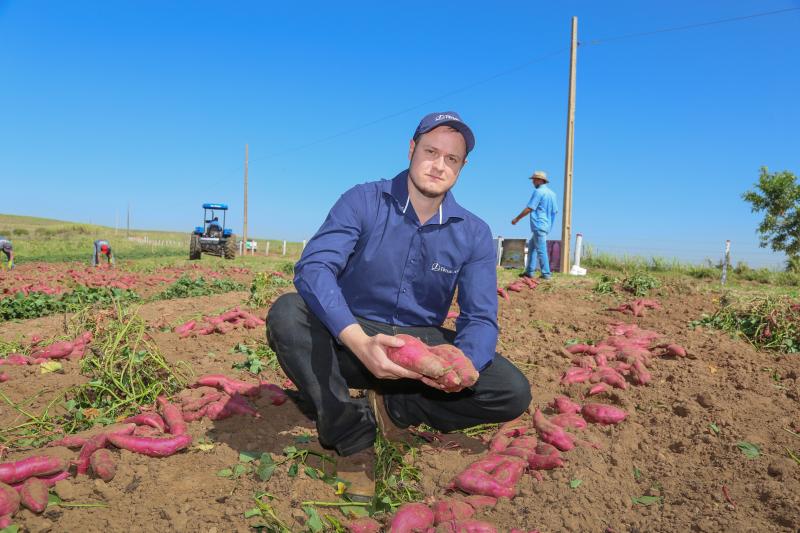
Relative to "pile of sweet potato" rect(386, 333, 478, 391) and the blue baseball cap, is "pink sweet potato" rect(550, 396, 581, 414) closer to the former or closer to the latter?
"pile of sweet potato" rect(386, 333, 478, 391)

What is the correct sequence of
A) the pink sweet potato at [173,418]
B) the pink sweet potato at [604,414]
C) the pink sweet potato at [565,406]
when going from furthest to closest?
the pink sweet potato at [565,406] < the pink sweet potato at [604,414] < the pink sweet potato at [173,418]

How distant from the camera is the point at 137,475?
2.38 meters

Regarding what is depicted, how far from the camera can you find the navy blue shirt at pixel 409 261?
2783mm

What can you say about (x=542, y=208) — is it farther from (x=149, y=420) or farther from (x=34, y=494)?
(x=34, y=494)

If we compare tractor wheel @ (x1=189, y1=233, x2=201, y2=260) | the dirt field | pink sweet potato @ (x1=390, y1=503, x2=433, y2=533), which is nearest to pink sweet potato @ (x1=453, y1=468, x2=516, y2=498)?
the dirt field

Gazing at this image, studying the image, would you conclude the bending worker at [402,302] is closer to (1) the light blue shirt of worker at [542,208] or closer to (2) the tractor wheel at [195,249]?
(1) the light blue shirt of worker at [542,208]

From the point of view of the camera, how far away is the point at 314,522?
6.93ft

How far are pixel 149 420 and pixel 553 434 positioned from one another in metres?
1.94

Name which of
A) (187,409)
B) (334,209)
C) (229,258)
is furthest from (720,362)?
(229,258)

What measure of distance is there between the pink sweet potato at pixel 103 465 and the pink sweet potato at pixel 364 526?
3.22ft

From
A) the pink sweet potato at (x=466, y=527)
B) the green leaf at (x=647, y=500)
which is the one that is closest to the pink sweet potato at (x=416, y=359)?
the pink sweet potato at (x=466, y=527)

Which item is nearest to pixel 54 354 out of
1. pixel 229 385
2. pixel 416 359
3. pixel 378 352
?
pixel 229 385

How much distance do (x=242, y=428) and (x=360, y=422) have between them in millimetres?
677

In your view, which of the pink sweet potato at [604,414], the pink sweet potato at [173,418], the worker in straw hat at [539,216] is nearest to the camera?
the pink sweet potato at [173,418]
